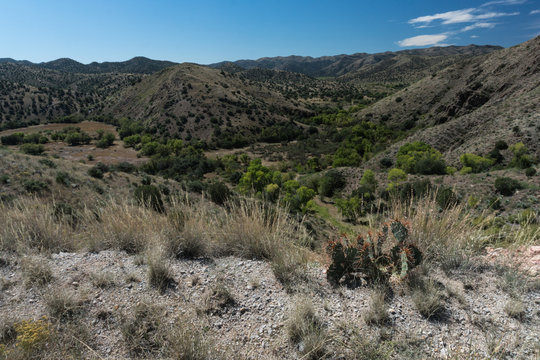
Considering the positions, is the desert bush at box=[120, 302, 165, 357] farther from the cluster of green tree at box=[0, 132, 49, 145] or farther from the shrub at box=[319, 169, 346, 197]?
the cluster of green tree at box=[0, 132, 49, 145]

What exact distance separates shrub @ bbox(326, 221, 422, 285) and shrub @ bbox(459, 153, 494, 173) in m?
30.3

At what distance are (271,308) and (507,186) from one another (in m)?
23.9

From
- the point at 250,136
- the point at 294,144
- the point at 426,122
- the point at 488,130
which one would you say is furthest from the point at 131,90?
the point at 488,130

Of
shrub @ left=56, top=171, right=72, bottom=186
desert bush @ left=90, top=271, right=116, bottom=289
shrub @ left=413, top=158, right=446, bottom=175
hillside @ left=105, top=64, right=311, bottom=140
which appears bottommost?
shrub @ left=413, top=158, right=446, bottom=175

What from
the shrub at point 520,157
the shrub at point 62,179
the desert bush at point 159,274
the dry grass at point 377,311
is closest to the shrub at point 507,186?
the shrub at point 520,157

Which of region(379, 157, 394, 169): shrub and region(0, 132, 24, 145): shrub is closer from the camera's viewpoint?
region(379, 157, 394, 169): shrub

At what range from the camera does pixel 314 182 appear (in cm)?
3450

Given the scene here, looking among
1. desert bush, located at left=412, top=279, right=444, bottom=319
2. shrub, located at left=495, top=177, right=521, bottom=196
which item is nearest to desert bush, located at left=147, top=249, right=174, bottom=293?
desert bush, located at left=412, top=279, right=444, bottom=319

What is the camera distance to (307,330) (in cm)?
275

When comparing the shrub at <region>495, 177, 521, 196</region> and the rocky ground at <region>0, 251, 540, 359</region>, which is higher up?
the rocky ground at <region>0, 251, 540, 359</region>

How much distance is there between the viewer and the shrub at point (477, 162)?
26.8 m

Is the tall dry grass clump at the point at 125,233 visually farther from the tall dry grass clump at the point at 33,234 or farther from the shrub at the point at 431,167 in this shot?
the shrub at the point at 431,167

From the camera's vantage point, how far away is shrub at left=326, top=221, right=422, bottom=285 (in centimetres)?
367

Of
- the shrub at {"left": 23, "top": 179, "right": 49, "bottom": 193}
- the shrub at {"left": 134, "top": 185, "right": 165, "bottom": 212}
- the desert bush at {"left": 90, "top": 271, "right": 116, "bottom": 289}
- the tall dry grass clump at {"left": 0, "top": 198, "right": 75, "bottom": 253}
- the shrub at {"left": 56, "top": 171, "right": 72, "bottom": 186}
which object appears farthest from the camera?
the shrub at {"left": 56, "top": 171, "right": 72, "bottom": 186}
